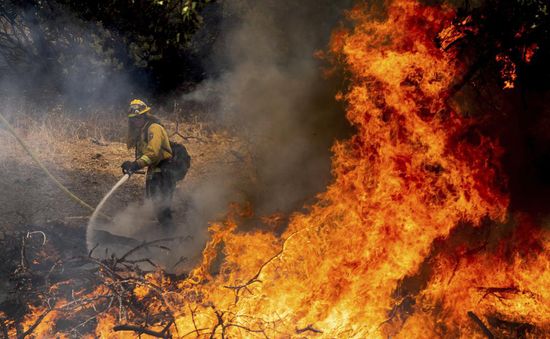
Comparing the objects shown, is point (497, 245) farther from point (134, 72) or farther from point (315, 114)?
point (134, 72)

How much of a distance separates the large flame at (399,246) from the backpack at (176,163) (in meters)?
1.61

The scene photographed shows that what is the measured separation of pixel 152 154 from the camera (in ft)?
20.7

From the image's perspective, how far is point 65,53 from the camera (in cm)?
1134

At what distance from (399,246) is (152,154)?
358cm

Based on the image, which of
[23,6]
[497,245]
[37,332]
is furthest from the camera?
[23,6]

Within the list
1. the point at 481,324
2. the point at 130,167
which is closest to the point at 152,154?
the point at 130,167

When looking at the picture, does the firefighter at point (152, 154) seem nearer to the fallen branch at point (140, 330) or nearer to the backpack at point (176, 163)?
the backpack at point (176, 163)

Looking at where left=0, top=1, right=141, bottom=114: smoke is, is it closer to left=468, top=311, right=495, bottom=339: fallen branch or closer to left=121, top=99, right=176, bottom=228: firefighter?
left=121, top=99, right=176, bottom=228: firefighter

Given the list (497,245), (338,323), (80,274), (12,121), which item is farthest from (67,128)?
(497,245)

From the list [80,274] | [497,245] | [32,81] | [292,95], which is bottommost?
[497,245]

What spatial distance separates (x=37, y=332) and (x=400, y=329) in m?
3.87

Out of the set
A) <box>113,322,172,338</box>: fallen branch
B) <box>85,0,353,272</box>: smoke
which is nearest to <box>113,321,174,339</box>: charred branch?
<box>113,322,172,338</box>: fallen branch

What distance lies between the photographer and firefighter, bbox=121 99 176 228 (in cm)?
630

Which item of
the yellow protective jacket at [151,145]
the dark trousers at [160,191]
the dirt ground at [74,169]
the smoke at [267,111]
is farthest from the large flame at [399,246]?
the dirt ground at [74,169]
